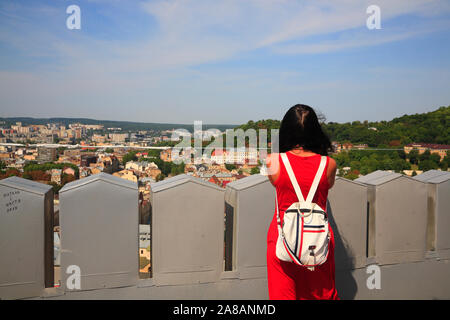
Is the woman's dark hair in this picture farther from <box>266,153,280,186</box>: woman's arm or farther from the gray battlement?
the gray battlement

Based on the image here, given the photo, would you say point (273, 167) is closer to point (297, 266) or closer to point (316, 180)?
point (316, 180)

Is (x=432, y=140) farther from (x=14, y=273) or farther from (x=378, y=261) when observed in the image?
(x=14, y=273)

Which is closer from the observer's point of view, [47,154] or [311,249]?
[311,249]

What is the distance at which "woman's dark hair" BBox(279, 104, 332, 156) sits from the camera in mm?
2215

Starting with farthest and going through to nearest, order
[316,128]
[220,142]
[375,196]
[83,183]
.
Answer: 1. [220,142]
2. [375,196]
3. [83,183]
4. [316,128]

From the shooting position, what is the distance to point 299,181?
2.12 metres

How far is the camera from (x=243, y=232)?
9.10 ft

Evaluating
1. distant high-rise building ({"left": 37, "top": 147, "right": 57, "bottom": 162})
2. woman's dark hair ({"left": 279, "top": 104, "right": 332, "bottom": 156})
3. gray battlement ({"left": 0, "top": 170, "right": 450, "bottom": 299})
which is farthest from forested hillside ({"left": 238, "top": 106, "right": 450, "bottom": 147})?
woman's dark hair ({"left": 279, "top": 104, "right": 332, "bottom": 156})

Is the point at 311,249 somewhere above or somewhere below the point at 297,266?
above

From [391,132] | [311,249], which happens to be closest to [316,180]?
[311,249]

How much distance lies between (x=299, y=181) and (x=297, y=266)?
540 millimetres

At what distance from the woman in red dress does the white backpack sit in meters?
0.07

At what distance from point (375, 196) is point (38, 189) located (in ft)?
8.94

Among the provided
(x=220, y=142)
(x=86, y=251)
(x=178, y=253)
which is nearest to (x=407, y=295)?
(x=178, y=253)
